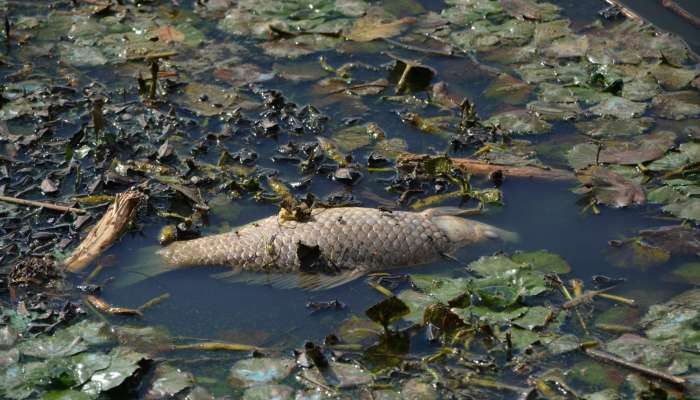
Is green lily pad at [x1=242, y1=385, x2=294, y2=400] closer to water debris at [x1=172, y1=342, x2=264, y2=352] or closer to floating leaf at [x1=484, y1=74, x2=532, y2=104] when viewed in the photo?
water debris at [x1=172, y1=342, x2=264, y2=352]

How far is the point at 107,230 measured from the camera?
3.84m

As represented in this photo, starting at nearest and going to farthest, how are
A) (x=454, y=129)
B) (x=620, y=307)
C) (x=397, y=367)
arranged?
1. (x=397, y=367)
2. (x=620, y=307)
3. (x=454, y=129)

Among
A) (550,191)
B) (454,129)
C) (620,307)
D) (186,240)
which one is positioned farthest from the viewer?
(454,129)

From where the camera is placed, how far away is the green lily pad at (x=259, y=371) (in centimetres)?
321

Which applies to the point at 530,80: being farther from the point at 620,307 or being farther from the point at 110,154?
the point at 110,154

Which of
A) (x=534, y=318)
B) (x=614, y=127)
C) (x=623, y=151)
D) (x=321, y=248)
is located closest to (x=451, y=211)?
(x=321, y=248)

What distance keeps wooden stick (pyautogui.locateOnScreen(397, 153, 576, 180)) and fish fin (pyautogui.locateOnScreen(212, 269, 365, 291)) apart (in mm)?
688

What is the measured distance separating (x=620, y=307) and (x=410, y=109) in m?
1.46

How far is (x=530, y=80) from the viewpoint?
4.76 metres

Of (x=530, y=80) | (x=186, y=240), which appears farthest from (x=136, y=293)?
(x=530, y=80)

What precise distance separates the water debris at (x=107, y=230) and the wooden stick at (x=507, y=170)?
1.04 metres

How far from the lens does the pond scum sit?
10.7 ft

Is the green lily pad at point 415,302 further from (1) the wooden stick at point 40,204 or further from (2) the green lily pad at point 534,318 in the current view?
(1) the wooden stick at point 40,204

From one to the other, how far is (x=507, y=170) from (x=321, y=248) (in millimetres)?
924
